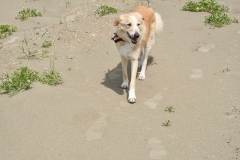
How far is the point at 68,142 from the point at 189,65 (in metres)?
2.82

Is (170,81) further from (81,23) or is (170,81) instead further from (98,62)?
(81,23)

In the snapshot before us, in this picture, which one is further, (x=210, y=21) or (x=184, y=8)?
(x=184, y=8)

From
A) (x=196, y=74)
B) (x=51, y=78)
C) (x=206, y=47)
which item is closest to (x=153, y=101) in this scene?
(x=196, y=74)

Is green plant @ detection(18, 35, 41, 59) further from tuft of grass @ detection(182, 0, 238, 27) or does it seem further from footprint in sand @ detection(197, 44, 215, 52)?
tuft of grass @ detection(182, 0, 238, 27)

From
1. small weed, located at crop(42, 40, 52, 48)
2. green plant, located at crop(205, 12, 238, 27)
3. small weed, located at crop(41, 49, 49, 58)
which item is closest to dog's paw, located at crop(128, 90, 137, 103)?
small weed, located at crop(41, 49, 49, 58)

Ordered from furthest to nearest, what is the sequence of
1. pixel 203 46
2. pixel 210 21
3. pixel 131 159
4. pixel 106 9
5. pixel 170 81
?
pixel 106 9
pixel 210 21
pixel 203 46
pixel 170 81
pixel 131 159

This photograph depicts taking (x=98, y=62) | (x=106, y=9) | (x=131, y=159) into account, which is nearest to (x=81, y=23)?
(x=106, y=9)

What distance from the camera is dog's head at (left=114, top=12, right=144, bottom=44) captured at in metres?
4.30

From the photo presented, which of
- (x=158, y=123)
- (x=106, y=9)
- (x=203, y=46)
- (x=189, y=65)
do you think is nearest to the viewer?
(x=158, y=123)

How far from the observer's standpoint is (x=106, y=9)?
7.53 meters

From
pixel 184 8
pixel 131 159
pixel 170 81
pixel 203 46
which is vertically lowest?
pixel 131 159

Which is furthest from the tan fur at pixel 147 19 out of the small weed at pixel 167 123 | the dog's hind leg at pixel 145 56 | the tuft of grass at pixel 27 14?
the tuft of grass at pixel 27 14

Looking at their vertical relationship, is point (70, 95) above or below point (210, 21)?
below

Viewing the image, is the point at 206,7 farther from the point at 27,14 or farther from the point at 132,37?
the point at 27,14
